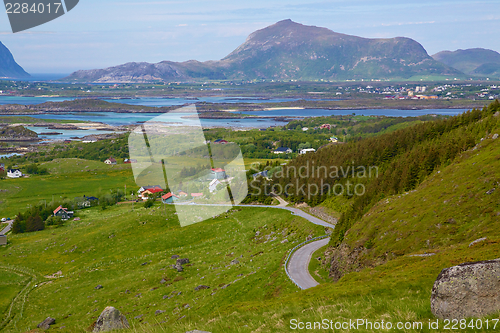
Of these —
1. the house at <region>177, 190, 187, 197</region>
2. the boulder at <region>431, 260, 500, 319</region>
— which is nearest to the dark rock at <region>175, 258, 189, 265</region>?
the boulder at <region>431, 260, 500, 319</region>

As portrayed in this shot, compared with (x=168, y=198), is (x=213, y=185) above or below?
above

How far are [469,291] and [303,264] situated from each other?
2349 centimetres

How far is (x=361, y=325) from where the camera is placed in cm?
1213

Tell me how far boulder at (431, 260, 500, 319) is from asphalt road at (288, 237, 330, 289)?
17.6 meters

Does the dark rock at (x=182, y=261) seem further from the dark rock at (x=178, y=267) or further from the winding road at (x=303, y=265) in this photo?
the winding road at (x=303, y=265)

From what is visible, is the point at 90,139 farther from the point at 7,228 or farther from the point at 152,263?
the point at 152,263

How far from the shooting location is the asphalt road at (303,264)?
3003 cm

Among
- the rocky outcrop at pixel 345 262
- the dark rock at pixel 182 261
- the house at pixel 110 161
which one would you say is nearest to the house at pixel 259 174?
the dark rock at pixel 182 261

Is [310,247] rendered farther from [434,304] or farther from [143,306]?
[434,304]

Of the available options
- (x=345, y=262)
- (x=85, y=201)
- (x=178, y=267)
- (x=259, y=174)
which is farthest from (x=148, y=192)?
(x=345, y=262)

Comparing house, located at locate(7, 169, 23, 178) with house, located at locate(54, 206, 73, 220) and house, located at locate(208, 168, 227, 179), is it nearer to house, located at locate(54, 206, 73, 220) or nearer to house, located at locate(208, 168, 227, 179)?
house, located at locate(54, 206, 73, 220)

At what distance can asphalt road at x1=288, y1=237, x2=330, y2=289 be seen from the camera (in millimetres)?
30031

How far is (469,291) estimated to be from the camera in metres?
11.5

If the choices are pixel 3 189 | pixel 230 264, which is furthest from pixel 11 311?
pixel 3 189
